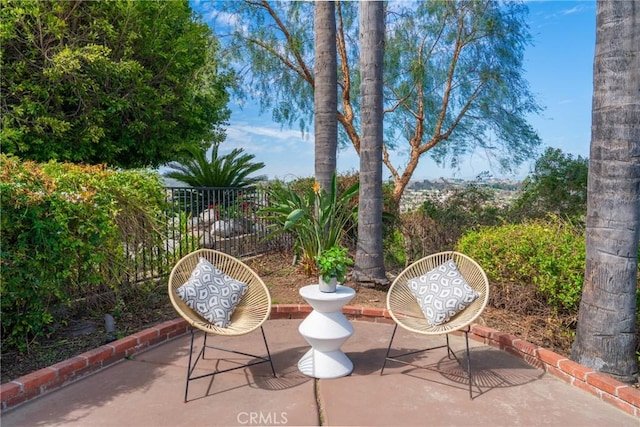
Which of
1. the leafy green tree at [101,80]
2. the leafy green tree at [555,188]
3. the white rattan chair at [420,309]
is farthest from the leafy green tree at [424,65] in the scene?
the white rattan chair at [420,309]

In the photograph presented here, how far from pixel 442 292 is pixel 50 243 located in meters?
3.15

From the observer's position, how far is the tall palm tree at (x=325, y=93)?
6.34 m

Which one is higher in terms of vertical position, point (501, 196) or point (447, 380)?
point (501, 196)

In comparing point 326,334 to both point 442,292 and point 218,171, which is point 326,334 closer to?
point 442,292

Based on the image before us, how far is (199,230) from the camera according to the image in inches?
296

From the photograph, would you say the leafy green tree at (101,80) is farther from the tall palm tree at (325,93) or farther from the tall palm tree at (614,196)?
the tall palm tree at (614,196)

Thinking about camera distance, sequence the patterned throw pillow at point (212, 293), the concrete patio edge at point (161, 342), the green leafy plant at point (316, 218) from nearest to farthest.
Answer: the concrete patio edge at point (161, 342) < the patterned throw pillow at point (212, 293) < the green leafy plant at point (316, 218)

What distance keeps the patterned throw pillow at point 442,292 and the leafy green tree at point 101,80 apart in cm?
765

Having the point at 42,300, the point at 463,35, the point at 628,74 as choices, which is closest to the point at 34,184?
the point at 42,300

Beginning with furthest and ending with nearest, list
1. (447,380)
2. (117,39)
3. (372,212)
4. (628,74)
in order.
A: (117,39)
(372,212)
(447,380)
(628,74)

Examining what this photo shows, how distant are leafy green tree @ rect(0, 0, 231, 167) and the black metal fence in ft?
10.9

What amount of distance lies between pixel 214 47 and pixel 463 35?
5.97m

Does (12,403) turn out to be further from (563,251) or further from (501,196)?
(501,196)

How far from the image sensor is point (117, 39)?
982cm
